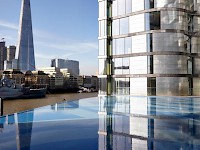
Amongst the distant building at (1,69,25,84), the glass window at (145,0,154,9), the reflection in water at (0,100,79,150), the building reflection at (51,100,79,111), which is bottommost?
the building reflection at (51,100,79,111)

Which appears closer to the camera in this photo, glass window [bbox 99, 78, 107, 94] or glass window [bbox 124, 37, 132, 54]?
glass window [bbox 124, 37, 132, 54]

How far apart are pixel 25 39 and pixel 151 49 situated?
486 feet

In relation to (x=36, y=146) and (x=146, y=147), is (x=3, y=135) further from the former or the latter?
(x=146, y=147)

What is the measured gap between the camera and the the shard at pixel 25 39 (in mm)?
161125

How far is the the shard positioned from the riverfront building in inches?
5494

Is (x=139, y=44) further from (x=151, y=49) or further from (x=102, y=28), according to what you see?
(x=102, y=28)

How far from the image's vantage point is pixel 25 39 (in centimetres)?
16275

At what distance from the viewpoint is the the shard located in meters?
161

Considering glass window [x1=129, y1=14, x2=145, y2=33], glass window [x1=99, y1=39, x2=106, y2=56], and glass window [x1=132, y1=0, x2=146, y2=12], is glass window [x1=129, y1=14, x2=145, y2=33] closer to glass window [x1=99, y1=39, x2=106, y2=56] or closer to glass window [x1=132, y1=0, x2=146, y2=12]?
glass window [x1=132, y1=0, x2=146, y2=12]

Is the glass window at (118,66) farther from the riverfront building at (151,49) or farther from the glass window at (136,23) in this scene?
the glass window at (136,23)

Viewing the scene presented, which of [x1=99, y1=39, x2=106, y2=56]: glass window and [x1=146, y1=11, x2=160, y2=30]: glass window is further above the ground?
[x1=146, y1=11, x2=160, y2=30]: glass window

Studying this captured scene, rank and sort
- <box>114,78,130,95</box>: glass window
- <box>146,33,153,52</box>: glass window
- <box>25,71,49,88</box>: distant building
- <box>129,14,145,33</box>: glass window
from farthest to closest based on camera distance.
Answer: <box>25,71,49,88</box>: distant building → <box>114,78,130,95</box>: glass window → <box>129,14,145,33</box>: glass window → <box>146,33,153,52</box>: glass window

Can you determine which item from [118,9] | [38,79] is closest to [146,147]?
[118,9]

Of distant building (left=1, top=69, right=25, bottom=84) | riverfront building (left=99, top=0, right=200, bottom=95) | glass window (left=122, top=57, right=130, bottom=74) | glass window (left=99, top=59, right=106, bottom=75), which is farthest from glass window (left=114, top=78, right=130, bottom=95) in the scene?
distant building (left=1, top=69, right=25, bottom=84)
